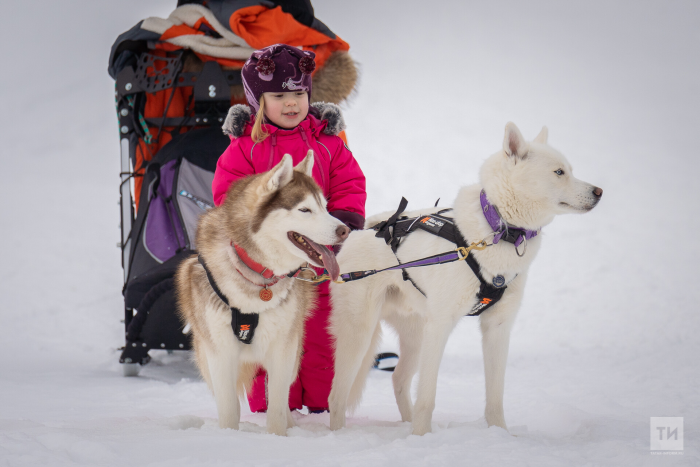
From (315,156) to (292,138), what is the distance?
14 cm

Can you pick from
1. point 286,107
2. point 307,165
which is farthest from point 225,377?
point 286,107

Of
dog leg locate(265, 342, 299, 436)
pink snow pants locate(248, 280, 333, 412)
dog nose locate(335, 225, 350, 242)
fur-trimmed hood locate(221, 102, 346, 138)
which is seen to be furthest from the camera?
pink snow pants locate(248, 280, 333, 412)

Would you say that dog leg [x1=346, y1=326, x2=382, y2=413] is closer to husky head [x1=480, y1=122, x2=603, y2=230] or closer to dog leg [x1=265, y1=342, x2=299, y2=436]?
dog leg [x1=265, y1=342, x2=299, y2=436]

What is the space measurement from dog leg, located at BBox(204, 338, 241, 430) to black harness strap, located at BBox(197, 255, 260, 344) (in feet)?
0.15

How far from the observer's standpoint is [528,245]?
213 cm

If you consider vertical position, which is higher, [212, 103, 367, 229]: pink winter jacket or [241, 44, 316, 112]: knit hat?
[241, 44, 316, 112]: knit hat

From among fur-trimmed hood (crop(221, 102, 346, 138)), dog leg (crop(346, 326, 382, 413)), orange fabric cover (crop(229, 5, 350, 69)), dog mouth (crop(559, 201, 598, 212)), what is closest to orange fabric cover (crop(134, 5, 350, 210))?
orange fabric cover (crop(229, 5, 350, 69))

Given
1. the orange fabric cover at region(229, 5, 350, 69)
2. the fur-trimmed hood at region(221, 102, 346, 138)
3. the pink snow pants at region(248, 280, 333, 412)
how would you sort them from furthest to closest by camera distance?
the orange fabric cover at region(229, 5, 350, 69)
the pink snow pants at region(248, 280, 333, 412)
the fur-trimmed hood at region(221, 102, 346, 138)

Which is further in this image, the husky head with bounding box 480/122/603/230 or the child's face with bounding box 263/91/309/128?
the child's face with bounding box 263/91/309/128

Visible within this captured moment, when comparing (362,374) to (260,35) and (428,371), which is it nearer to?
(428,371)

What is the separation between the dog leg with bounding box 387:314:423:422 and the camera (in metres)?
2.67

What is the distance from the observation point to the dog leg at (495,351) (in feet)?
7.17

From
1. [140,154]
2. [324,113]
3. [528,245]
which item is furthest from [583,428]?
[140,154]

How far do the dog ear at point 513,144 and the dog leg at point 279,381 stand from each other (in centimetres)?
111
